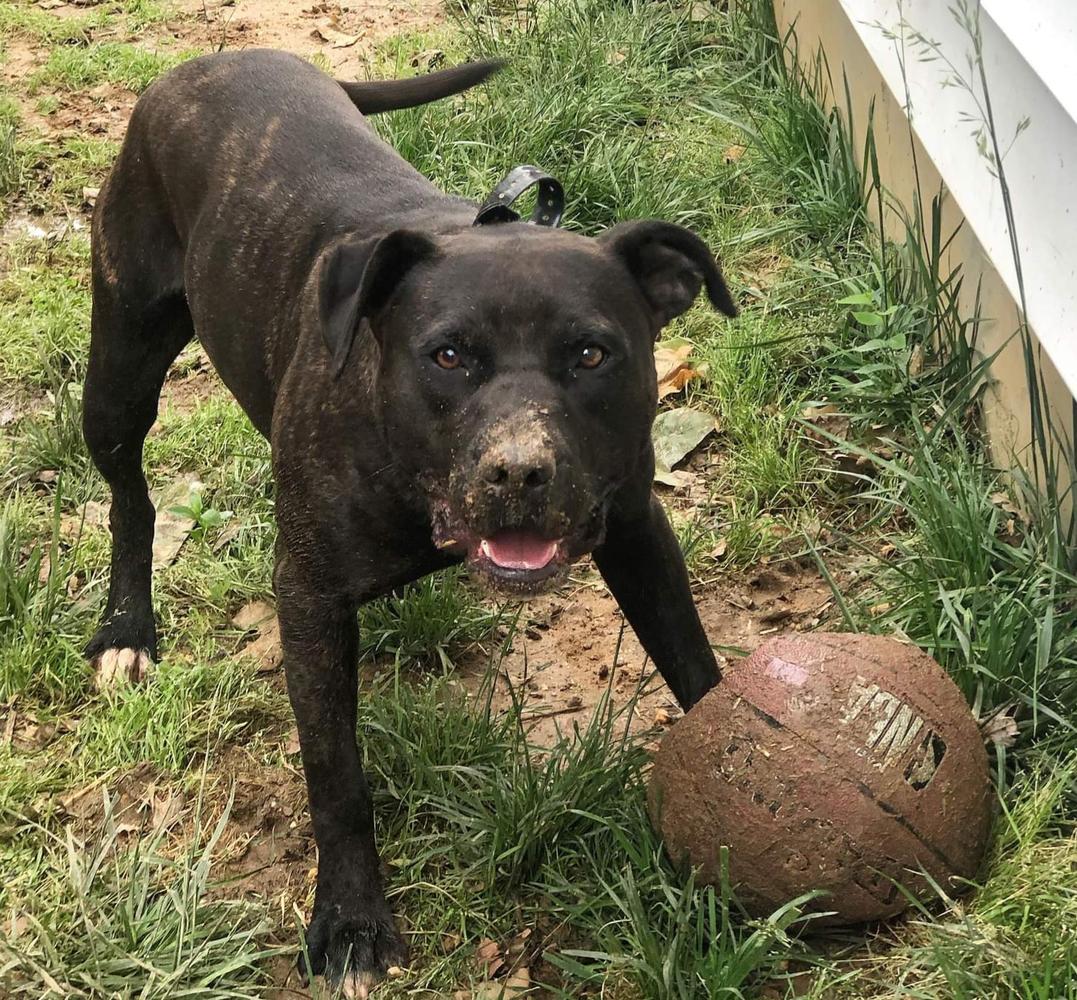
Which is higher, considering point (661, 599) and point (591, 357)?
point (591, 357)

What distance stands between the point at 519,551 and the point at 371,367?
1.92ft

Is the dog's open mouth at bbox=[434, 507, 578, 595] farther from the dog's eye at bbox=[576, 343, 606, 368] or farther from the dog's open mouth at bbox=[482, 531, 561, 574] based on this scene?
the dog's eye at bbox=[576, 343, 606, 368]

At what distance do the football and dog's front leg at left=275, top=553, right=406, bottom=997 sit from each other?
777 millimetres

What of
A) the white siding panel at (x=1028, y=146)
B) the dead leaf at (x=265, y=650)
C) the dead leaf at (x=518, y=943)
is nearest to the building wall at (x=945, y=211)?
the white siding panel at (x=1028, y=146)

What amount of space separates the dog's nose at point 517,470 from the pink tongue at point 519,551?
0.18 metres

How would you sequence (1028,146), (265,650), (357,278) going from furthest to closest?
(265,650) < (1028,146) < (357,278)

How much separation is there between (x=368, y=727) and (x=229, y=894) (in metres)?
0.58

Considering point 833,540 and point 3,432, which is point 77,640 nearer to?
point 3,432

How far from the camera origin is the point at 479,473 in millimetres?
2812

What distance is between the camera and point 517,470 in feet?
9.06

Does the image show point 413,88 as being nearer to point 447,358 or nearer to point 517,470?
point 447,358

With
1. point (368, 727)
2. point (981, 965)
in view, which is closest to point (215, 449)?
point (368, 727)

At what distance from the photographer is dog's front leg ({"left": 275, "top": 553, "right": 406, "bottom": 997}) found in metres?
3.31

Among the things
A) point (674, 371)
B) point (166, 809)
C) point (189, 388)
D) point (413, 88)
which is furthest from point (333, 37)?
point (166, 809)
